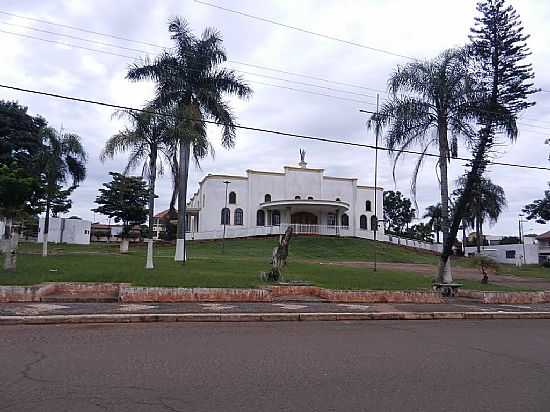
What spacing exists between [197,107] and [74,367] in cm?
1866

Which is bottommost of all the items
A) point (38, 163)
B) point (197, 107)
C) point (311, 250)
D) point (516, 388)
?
point (516, 388)

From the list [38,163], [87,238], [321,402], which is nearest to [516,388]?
[321,402]

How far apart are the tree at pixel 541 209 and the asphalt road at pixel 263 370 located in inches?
1612

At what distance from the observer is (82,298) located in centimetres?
1346

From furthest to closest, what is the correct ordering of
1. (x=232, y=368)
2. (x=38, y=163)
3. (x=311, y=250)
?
(x=311, y=250), (x=38, y=163), (x=232, y=368)

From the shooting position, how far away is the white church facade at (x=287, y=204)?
2044 inches

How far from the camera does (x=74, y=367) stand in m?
6.28

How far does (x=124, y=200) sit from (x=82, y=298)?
2962 centimetres

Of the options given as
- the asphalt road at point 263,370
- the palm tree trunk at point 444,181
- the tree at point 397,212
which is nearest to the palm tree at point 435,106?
the palm tree trunk at point 444,181

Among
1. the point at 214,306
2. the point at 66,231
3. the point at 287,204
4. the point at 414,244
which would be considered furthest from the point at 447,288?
the point at 66,231

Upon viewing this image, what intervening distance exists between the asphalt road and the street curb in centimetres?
44

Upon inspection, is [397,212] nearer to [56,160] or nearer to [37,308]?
[56,160]

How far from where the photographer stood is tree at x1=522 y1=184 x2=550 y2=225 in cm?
4681

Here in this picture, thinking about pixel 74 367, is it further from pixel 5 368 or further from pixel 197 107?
pixel 197 107
